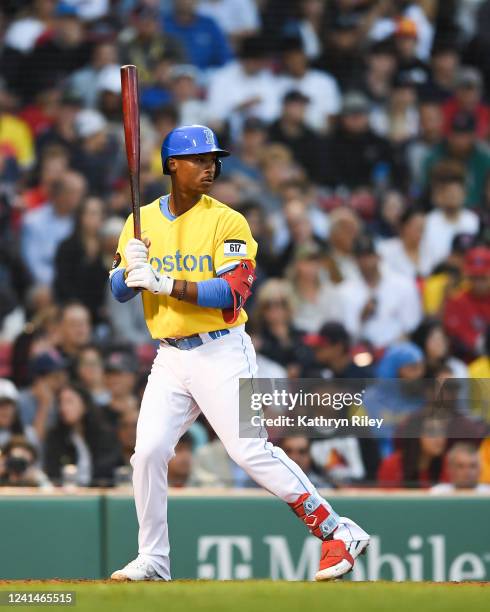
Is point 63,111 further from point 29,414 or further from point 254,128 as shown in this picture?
point 29,414

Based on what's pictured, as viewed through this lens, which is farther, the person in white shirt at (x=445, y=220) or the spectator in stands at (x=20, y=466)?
the person in white shirt at (x=445, y=220)

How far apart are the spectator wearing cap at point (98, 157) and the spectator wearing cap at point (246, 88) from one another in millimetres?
861

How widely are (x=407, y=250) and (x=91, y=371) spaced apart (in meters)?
2.59

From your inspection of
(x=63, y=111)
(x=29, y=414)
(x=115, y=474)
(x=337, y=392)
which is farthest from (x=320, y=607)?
(x=63, y=111)

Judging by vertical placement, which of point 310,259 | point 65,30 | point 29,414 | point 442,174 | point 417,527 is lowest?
point 417,527

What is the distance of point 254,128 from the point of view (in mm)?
9930

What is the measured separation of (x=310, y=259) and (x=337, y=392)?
3722 mm

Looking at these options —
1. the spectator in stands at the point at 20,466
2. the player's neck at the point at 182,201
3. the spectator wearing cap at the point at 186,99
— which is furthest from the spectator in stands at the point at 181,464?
the spectator wearing cap at the point at 186,99

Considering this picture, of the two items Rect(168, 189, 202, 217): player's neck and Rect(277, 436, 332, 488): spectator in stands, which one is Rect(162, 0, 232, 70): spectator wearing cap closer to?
Rect(277, 436, 332, 488): spectator in stands

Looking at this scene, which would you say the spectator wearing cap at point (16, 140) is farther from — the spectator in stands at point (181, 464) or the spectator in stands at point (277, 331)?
the spectator in stands at point (181, 464)

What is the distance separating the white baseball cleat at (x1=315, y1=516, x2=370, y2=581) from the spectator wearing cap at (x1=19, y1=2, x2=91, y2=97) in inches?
248

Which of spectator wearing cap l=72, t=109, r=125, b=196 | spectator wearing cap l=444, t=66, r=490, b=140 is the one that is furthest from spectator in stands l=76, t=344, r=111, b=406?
spectator wearing cap l=444, t=66, r=490, b=140

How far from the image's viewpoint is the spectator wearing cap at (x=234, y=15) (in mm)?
10836

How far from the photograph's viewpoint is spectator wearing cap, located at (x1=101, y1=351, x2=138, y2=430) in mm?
7309
